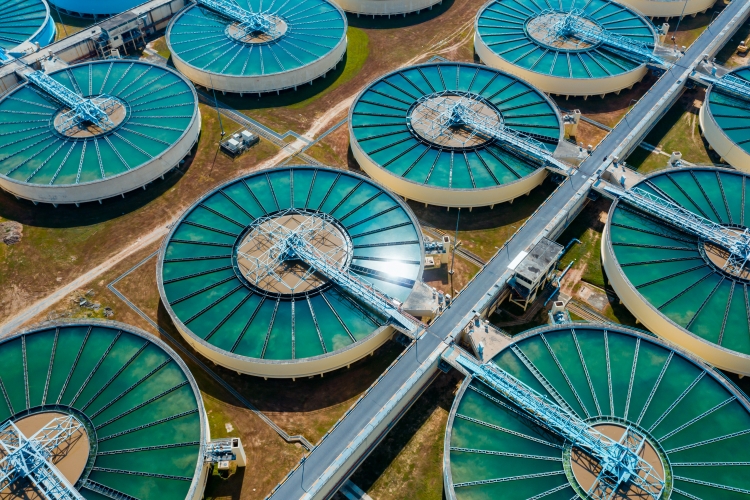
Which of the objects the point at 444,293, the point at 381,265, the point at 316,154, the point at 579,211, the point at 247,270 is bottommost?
the point at 247,270

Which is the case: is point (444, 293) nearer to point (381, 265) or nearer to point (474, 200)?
point (381, 265)

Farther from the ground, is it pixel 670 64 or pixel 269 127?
pixel 670 64

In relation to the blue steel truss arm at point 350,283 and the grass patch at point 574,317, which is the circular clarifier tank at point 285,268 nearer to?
the blue steel truss arm at point 350,283

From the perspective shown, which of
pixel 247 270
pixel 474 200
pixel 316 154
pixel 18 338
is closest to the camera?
pixel 18 338

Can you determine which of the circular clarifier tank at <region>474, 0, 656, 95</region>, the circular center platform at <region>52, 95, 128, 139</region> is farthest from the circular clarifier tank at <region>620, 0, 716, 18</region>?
the circular center platform at <region>52, 95, 128, 139</region>

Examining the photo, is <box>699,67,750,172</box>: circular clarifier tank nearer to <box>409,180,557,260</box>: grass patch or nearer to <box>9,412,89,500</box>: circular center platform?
<box>409,180,557,260</box>: grass patch

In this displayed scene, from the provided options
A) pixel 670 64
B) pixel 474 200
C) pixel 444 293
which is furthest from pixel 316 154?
pixel 670 64
